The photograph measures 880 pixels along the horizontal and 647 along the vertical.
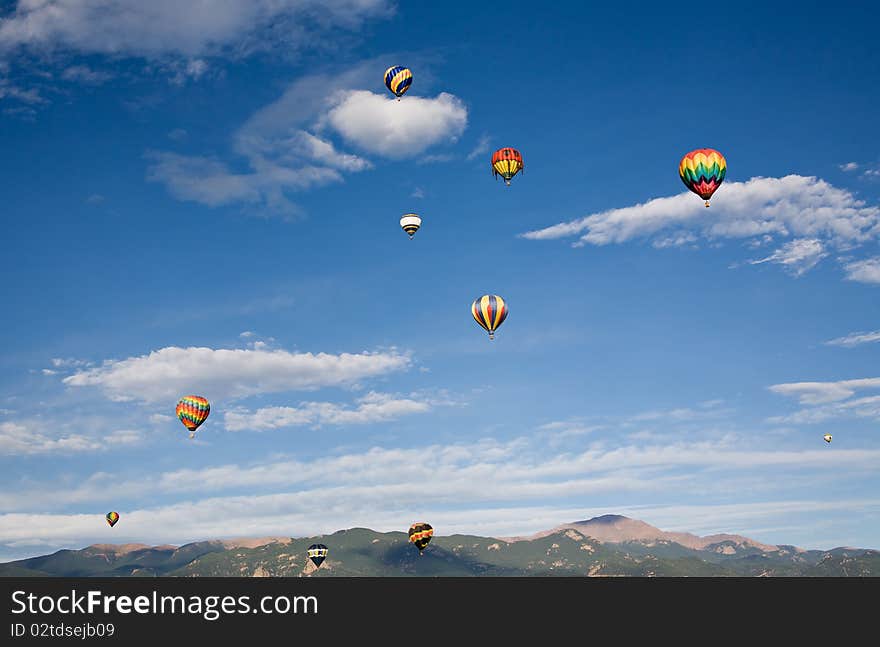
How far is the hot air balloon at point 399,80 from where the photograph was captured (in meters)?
146

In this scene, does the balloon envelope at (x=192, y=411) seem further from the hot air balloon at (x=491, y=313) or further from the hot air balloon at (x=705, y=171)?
the hot air balloon at (x=705, y=171)

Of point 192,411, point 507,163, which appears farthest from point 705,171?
point 192,411

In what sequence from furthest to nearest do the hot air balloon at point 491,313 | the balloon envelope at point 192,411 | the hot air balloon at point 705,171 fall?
1. the balloon envelope at point 192,411
2. the hot air balloon at point 491,313
3. the hot air balloon at point 705,171

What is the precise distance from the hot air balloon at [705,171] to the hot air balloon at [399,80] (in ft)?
173

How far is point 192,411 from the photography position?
167750 mm

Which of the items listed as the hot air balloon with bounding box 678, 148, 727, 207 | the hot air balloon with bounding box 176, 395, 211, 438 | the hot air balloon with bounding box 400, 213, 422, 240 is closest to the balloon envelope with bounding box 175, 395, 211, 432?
the hot air balloon with bounding box 176, 395, 211, 438

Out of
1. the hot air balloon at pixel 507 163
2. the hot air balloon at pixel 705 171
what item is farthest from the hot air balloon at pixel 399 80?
the hot air balloon at pixel 705 171

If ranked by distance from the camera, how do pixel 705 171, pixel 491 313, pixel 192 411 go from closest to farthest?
1. pixel 705 171
2. pixel 491 313
3. pixel 192 411

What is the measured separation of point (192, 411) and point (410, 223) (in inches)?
2355

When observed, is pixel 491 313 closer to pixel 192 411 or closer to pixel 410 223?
pixel 410 223
